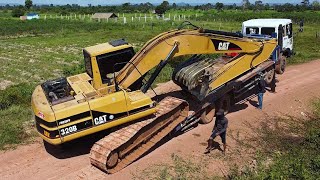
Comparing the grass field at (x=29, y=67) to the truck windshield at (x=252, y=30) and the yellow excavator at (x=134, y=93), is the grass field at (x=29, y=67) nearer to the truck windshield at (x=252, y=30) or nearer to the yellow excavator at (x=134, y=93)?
the yellow excavator at (x=134, y=93)

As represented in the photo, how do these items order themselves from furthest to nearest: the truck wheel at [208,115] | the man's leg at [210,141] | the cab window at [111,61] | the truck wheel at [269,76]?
1. the truck wheel at [269,76]
2. the truck wheel at [208,115]
3. the cab window at [111,61]
4. the man's leg at [210,141]

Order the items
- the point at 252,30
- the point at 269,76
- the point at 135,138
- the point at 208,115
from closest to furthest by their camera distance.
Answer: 1. the point at 135,138
2. the point at 208,115
3. the point at 269,76
4. the point at 252,30

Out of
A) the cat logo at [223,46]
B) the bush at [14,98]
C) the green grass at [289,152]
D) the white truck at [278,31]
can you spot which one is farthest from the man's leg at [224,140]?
the white truck at [278,31]

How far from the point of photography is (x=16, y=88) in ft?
53.2

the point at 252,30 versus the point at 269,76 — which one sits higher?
the point at 252,30

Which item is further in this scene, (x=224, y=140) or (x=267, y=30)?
(x=267, y=30)

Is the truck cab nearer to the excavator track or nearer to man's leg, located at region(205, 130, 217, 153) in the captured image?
the excavator track

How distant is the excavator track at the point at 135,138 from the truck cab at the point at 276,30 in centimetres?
871

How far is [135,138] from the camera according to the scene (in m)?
9.54

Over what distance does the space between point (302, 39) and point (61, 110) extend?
27185 mm

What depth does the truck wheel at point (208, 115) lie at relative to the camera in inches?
470

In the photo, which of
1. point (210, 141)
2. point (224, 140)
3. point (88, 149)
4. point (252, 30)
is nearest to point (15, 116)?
point (88, 149)

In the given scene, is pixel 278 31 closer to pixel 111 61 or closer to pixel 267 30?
pixel 267 30

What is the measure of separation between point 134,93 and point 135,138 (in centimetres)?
135
